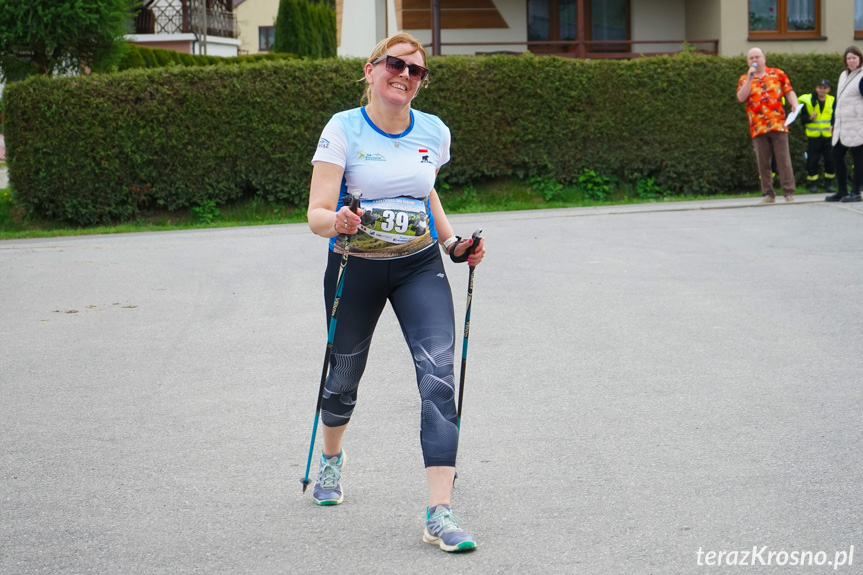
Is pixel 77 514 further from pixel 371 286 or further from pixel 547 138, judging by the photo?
pixel 547 138

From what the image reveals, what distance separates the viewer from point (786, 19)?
90.7ft

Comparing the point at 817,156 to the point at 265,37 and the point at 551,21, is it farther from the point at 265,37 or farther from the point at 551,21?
the point at 265,37

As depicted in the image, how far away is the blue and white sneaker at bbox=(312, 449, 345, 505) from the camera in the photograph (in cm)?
480

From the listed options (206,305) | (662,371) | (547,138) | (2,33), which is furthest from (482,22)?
(662,371)

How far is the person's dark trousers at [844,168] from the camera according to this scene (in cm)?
1662

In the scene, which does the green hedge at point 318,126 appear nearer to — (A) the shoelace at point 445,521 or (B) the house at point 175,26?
(A) the shoelace at point 445,521

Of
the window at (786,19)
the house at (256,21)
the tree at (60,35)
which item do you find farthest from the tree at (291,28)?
the tree at (60,35)

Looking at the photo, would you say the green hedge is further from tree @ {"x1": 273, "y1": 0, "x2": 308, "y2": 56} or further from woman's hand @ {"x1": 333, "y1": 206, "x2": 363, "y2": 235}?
tree @ {"x1": 273, "y1": 0, "x2": 308, "y2": 56}

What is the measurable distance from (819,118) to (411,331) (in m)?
16.6

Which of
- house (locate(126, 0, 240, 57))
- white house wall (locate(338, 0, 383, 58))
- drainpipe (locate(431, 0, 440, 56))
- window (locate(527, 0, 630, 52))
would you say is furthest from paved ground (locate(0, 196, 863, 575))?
house (locate(126, 0, 240, 57))

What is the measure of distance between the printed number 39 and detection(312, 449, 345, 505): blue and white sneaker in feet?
3.44

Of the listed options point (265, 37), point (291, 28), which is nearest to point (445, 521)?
point (291, 28)

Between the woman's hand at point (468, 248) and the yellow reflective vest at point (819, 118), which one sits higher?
the yellow reflective vest at point (819, 118)

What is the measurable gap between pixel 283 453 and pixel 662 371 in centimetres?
273
